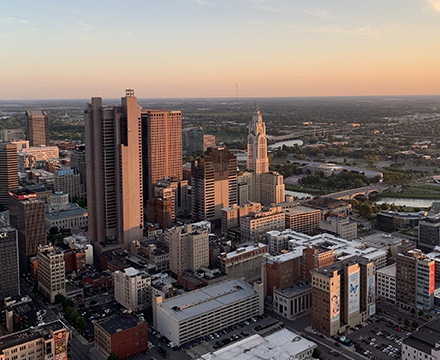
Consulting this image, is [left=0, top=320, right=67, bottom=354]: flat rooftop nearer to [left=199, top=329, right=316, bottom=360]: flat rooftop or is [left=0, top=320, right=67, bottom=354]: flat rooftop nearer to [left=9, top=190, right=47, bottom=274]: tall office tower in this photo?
[left=199, top=329, right=316, bottom=360]: flat rooftop

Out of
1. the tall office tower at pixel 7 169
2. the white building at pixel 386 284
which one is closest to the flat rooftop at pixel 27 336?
the white building at pixel 386 284

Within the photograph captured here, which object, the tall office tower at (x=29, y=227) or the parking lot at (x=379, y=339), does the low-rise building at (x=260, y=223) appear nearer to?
the parking lot at (x=379, y=339)

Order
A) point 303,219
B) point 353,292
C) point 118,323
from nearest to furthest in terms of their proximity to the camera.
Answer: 1. point 118,323
2. point 353,292
3. point 303,219

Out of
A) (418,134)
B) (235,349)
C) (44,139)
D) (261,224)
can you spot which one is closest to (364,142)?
(418,134)

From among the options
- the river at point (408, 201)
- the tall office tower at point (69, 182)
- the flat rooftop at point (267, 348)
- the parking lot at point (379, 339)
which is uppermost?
the tall office tower at point (69, 182)

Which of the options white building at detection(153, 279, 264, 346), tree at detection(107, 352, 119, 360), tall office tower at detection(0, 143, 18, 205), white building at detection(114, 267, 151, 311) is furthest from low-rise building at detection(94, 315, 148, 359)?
tall office tower at detection(0, 143, 18, 205)

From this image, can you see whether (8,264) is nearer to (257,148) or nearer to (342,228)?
(342,228)

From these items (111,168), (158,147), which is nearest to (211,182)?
(158,147)
